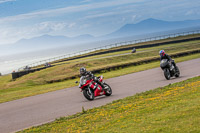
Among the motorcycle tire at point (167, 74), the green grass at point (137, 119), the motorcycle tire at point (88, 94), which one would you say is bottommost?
the green grass at point (137, 119)

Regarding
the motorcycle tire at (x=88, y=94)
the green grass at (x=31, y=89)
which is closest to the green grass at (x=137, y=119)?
the motorcycle tire at (x=88, y=94)

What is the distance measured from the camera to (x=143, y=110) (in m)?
9.65

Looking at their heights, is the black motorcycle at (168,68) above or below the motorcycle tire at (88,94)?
above

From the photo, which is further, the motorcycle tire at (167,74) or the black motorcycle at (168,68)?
the black motorcycle at (168,68)

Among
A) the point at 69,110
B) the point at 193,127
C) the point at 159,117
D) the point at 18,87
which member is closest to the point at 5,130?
the point at 69,110

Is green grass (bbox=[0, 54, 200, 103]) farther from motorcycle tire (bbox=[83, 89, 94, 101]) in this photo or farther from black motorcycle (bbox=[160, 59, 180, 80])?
black motorcycle (bbox=[160, 59, 180, 80])

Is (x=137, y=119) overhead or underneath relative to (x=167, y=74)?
underneath

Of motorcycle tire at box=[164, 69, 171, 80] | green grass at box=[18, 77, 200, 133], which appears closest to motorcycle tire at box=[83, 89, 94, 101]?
green grass at box=[18, 77, 200, 133]

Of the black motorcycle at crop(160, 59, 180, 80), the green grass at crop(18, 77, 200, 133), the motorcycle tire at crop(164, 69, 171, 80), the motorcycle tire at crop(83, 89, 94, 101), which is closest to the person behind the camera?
the green grass at crop(18, 77, 200, 133)

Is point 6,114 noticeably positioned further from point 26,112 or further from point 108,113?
point 108,113

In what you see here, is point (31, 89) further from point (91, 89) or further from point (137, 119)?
point (137, 119)

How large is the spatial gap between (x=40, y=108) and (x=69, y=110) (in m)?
2.11

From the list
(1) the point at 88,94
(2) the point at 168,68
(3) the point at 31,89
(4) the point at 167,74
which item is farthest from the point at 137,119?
(3) the point at 31,89

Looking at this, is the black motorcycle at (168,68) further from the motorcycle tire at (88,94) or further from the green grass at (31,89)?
the green grass at (31,89)
